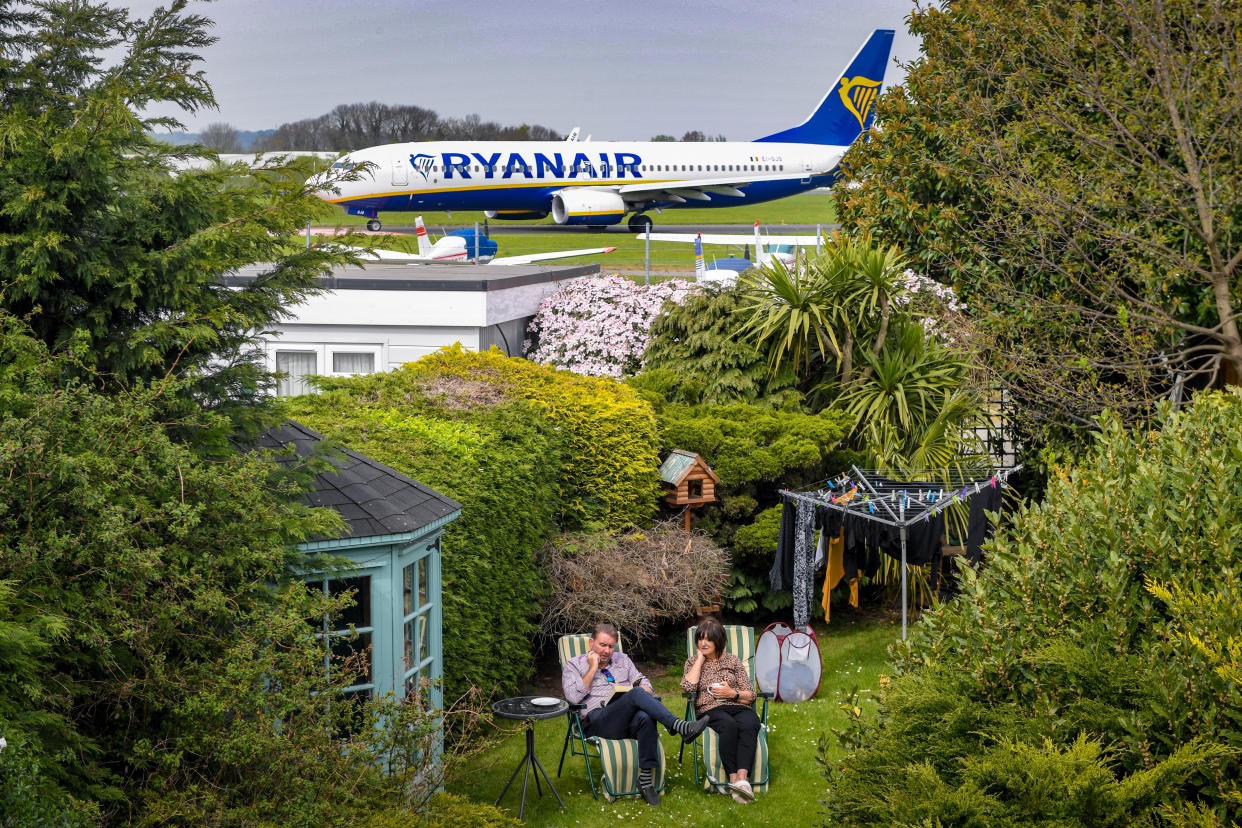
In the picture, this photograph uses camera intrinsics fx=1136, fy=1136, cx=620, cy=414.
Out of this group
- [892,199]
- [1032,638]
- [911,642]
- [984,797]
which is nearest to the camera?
[984,797]

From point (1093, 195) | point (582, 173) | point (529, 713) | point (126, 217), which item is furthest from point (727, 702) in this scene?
point (582, 173)

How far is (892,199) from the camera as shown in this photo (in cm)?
1366

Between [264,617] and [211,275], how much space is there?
165cm

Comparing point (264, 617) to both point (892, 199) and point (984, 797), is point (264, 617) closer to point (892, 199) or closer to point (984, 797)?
point (984, 797)

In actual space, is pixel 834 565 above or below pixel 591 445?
below

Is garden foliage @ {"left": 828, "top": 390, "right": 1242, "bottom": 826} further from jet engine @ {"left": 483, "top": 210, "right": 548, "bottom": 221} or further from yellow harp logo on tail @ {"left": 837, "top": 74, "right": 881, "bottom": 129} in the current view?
yellow harp logo on tail @ {"left": 837, "top": 74, "right": 881, "bottom": 129}

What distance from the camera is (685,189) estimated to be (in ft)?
145

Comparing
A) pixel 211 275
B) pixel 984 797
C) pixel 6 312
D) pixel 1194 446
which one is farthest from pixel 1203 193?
pixel 6 312

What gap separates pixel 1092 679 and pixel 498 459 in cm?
515

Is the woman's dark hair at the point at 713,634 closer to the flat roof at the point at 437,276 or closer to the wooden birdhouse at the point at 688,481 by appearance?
the wooden birdhouse at the point at 688,481

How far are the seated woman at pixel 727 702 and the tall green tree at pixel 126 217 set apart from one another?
3.62 m

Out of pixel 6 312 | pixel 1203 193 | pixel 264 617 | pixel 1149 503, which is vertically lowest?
pixel 264 617

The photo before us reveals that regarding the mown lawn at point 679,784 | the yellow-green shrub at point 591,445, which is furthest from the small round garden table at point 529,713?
the yellow-green shrub at point 591,445

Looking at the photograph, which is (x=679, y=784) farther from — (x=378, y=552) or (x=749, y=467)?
(x=749, y=467)
